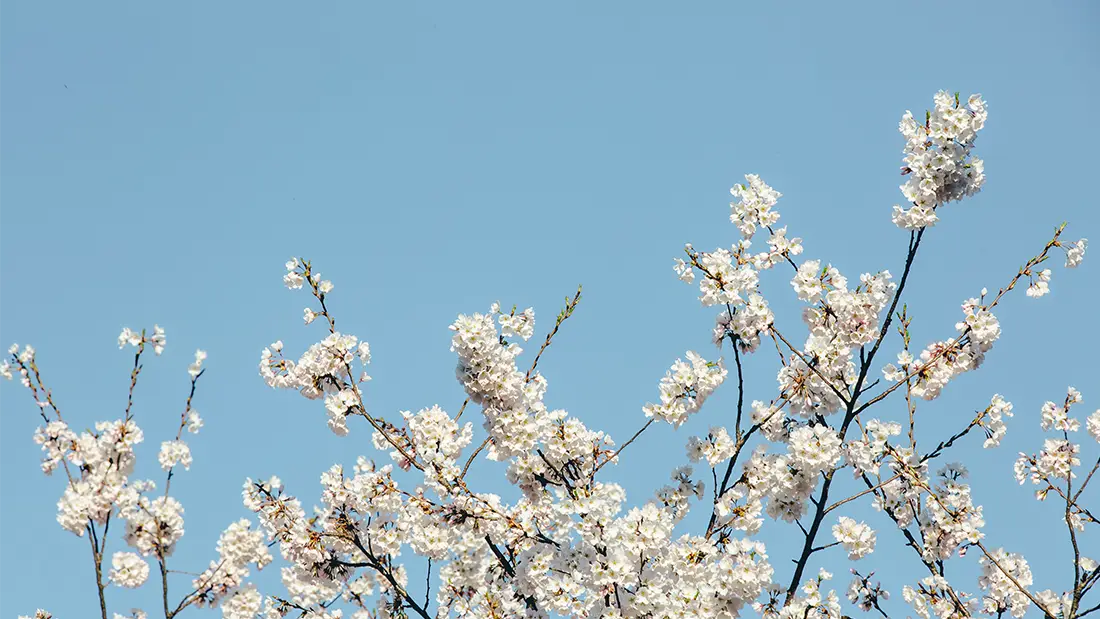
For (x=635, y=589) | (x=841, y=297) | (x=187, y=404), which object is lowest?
(x=635, y=589)

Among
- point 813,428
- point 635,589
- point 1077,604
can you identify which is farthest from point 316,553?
A: point 1077,604

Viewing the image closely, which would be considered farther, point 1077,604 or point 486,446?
point 486,446

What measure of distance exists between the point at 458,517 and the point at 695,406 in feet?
6.20

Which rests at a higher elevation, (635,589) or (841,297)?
(841,297)

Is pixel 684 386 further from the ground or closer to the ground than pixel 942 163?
closer to the ground

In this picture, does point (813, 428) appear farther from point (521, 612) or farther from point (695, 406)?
point (521, 612)

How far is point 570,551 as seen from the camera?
24.3ft

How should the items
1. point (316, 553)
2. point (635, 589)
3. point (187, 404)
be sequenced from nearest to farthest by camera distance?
point (635, 589) < point (187, 404) < point (316, 553)

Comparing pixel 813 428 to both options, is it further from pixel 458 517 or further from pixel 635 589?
pixel 458 517

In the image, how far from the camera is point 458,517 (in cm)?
780

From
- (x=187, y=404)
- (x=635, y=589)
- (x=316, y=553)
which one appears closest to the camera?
(x=635, y=589)

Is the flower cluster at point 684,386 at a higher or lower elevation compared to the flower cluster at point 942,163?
lower

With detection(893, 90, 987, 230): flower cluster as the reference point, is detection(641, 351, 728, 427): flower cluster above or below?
below

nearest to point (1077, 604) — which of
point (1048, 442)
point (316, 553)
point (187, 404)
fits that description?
point (1048, 442)
